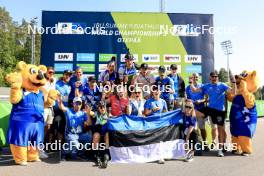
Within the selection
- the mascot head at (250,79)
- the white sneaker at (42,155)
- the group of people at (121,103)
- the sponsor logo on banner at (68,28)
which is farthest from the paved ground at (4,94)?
the mascot head at (250,79)

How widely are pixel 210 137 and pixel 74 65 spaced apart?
5038 mm

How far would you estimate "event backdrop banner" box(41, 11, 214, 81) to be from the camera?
39.6 ft

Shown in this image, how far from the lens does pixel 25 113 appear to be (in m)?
8.15

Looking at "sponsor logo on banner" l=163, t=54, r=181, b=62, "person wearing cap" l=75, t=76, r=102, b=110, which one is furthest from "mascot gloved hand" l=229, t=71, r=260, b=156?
"person wearing cap" l=75, t=76, r=102, b=110

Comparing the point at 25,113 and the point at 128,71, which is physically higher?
the point at 128,71

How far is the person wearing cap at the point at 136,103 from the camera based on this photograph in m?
8.95

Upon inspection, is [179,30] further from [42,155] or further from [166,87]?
[42,155]

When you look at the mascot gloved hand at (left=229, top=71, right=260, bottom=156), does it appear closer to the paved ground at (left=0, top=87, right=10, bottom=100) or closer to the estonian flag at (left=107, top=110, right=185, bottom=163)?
the estonian flag at (left=107, top=110, right=185, bottom=163)

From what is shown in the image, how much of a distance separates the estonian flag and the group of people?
0.63ft

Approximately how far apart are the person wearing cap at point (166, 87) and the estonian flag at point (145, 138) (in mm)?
557

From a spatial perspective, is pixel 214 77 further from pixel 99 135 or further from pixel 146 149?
pixel 99 135

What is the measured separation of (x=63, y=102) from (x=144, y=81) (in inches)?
85.8

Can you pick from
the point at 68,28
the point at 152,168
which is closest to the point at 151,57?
the point at 68,28

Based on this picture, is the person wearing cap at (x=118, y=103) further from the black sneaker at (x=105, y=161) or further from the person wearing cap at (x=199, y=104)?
the person wearing cap at (x=199, y=104)
